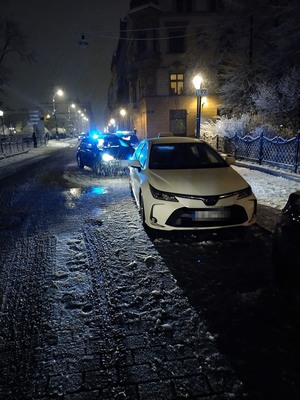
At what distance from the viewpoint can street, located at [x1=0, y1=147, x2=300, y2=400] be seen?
2.39 meters

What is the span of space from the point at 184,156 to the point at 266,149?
8333mm

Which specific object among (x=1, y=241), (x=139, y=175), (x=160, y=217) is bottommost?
(x=1, y=241)

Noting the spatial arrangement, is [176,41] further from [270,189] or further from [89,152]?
[270,189]

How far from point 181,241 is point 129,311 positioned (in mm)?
2144

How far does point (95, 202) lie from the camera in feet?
27.1

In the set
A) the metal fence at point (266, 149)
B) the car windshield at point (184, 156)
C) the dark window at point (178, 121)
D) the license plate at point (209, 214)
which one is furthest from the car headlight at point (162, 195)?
the dark window at point (178, 121)

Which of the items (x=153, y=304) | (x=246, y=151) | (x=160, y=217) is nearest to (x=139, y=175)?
(x=160, y=217)

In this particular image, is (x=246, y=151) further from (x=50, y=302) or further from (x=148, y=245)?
(x=50, y=302)

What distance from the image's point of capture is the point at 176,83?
35.1 meters

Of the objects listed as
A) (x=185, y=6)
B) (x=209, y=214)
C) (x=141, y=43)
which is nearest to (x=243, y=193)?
(x=209, y=214)

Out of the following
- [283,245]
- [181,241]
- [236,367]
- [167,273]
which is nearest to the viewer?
[236,367]

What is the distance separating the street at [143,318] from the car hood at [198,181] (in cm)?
93

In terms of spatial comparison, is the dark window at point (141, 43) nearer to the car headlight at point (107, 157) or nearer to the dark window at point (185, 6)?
the dark window at point (185, 6)

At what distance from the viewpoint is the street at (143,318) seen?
7.84 feet
